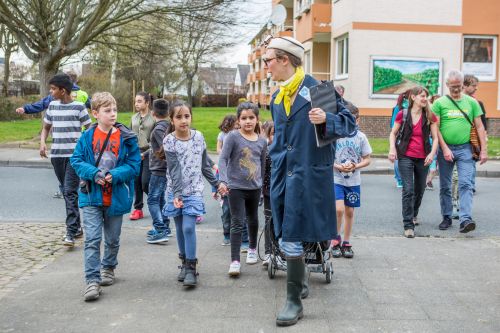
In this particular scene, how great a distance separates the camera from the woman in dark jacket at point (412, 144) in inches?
310

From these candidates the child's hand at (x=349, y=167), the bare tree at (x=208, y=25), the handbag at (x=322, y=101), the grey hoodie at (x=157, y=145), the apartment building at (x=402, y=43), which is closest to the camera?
the handbag at (x=322, y=101)

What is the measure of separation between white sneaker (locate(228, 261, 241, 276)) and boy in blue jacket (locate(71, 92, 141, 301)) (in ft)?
3.52

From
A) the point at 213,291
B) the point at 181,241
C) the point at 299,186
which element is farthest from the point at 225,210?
the point at 299,186

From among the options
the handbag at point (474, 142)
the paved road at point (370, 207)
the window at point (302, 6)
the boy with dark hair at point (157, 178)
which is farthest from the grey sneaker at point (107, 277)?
the window at point (302, 6)

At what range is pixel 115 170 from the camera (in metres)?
5.41

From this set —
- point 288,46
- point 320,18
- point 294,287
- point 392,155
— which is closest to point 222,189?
point 294,287

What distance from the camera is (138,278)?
5855 mm

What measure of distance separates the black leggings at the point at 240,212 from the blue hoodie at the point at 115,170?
101 cm

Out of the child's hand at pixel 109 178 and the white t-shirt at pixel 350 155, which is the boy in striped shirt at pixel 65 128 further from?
the white t-shirt at pixel 350 155

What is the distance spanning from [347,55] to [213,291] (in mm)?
21269

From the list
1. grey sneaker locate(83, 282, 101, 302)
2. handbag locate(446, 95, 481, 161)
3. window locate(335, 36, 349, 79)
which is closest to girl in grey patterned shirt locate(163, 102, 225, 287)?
grey sneaker locate(83, 282, 101, 302)

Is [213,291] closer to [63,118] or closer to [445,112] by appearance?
[63,118]

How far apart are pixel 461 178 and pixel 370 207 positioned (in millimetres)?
2449

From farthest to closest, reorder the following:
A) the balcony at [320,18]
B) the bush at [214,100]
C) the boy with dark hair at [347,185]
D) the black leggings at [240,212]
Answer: the bush at [214,100], the balcony at [320,18], the boy with dark hair at [347,185], the black leggings at [240,212]
